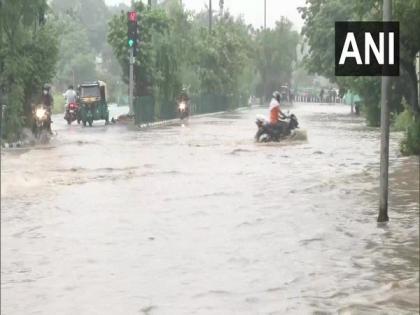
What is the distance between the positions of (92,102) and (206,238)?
27.6 m

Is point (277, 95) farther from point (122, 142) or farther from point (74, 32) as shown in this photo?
point (74, 32)

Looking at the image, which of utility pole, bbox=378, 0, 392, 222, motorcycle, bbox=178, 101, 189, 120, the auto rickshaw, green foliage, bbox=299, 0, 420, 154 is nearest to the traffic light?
the auto rickshaw

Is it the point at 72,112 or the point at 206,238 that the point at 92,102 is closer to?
the point at 72,112

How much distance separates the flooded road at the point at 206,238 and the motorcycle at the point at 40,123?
7.19 m

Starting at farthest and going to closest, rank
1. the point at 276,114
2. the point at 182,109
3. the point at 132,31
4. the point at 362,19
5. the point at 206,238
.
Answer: the point at 182,109
the point at 132,31
the point at 276,114
the point at 362,19
the point at 206,238

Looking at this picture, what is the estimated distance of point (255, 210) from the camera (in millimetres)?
11586

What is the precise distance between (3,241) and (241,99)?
7075cm

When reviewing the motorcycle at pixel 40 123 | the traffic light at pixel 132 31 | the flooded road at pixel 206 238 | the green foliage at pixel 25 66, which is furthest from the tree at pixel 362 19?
the motorcycle at pixel 40 123

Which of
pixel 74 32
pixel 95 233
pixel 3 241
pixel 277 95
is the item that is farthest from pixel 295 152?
pixel 74 32

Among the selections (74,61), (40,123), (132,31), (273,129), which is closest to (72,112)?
(132,31)

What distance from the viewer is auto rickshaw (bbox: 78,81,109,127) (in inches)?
1411

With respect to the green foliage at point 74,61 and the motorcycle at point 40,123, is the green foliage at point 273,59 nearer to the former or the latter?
the green foliage at point 74,61

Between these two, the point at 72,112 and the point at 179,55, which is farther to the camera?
the point at 179,55

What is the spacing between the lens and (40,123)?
84.8ft
